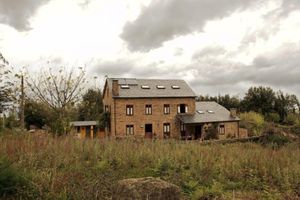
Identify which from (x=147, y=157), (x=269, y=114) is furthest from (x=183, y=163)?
(x=269, y=114)

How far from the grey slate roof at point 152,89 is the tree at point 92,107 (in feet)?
15.0

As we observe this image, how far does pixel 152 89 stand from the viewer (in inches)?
1610

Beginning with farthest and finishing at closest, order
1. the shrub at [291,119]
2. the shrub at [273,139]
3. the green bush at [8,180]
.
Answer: the shrub at [291,119] → the shrub at [273,139] → the green bush at [8,180]

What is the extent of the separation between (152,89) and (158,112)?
287 cm

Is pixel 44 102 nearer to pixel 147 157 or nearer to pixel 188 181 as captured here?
pixel 147 157

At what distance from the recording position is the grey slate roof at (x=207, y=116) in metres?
40.6

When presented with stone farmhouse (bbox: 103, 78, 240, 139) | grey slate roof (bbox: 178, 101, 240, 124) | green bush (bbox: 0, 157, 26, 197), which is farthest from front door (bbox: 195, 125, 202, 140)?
green bush (bbox: 0, 157, 26, 197)

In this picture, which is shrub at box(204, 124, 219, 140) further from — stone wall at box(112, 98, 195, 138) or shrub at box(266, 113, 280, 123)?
shrub at box(266, 113, 280, 123)

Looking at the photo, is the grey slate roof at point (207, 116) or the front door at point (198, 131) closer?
the grey slate roof at point (207, 116)

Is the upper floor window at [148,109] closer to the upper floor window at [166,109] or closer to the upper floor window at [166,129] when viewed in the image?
the upper floor window at [166,109]

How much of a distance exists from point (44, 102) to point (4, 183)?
79.3ft

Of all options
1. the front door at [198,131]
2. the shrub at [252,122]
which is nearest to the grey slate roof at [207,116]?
the front door at [198,131]

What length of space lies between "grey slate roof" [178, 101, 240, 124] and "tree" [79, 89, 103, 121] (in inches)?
408

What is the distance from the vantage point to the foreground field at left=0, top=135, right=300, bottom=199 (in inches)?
232
